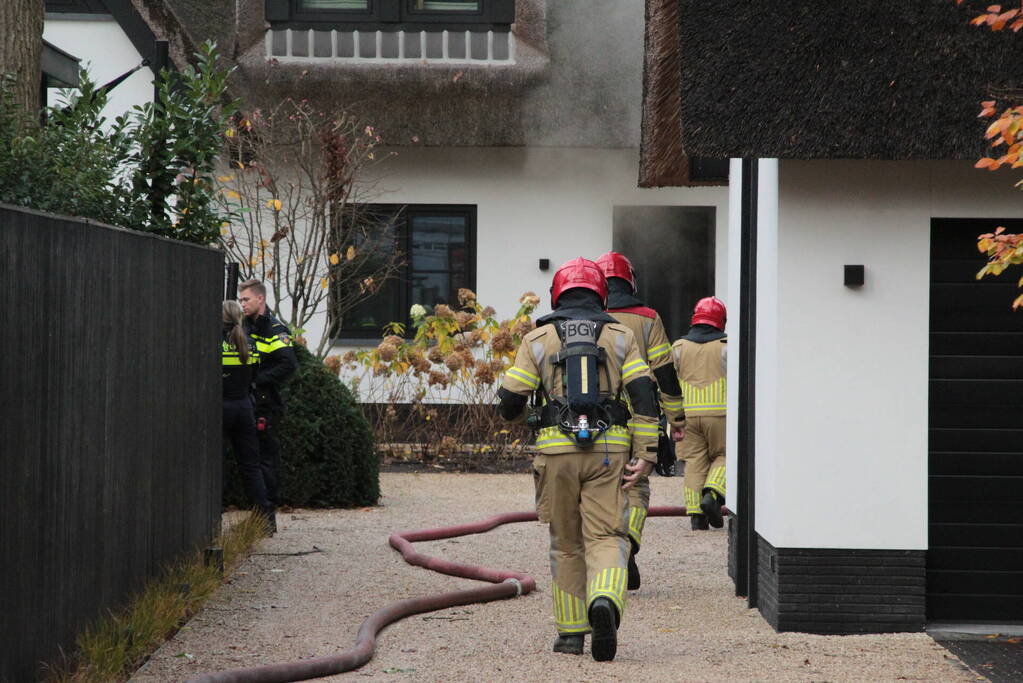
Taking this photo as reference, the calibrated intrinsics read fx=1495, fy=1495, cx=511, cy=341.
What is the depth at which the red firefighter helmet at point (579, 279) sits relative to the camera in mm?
6965

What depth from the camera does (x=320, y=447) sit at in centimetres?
1184

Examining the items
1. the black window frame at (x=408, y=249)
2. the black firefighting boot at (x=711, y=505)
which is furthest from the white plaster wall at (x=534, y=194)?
the black firefighting boot at (x=711, y=505)

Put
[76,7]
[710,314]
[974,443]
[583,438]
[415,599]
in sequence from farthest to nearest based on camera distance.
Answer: [76,7]
[710,314]
[415,599]
[974,443]
[583,438]

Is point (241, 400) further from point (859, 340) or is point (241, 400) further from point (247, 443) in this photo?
point (859, 340)

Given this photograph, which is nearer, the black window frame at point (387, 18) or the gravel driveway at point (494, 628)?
the gravel driveway at point (494, 628)

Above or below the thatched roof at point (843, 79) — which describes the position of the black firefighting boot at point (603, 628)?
below

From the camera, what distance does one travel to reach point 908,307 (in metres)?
7.27

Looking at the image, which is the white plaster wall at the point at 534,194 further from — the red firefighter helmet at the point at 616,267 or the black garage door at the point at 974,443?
the black garage door at the point at 974,443

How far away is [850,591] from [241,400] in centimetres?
465

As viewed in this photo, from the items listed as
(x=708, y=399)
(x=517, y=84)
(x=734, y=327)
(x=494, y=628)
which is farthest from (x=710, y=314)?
(x=517, y=84)

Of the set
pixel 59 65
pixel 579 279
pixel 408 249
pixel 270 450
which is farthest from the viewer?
pixel 408 249

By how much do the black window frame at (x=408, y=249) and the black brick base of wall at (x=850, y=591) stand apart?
38.9 ft

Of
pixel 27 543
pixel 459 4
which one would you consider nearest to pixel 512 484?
pixel 459 4

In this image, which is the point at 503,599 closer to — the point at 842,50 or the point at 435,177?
the point at 842,50
